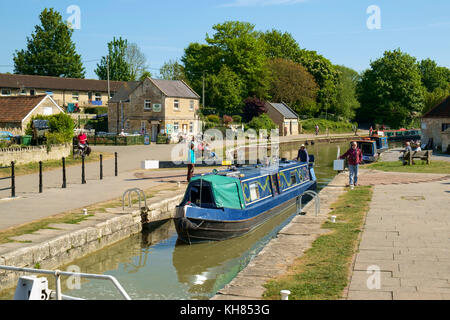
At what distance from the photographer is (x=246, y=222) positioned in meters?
14.6

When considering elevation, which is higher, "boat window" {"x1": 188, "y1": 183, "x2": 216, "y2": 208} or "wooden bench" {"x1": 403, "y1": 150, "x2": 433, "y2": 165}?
"wooden bench" {"x1": 403, "y1": 150, "x2": 433, "y2": 165}

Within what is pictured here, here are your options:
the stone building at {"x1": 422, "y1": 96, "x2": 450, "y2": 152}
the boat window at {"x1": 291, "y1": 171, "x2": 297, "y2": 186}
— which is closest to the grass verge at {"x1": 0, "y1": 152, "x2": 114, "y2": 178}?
the boat window at {"x1": 291, "y1": 171, "x2": 297, "y2": 186}

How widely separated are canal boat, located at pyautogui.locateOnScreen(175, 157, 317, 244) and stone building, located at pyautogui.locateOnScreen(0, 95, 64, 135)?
1773cm

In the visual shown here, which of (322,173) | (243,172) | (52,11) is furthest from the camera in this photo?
(52,11)

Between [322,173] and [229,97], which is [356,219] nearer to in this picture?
[322,173]

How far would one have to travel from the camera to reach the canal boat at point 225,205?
13476mm

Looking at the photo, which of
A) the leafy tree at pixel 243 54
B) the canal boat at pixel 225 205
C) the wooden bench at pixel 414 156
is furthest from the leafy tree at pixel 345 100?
the canal boat at pixel 225 205

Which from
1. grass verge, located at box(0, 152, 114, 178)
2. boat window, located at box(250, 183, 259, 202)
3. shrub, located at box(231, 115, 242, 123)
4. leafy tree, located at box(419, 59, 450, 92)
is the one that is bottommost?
boat window, located at box(250, 183, 259, 202)

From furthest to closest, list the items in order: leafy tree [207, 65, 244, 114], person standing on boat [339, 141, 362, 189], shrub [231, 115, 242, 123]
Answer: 1. leafy tree [207, 65, 244, 114]
2. shrub [231, 115, 242, 123]
3. person standing on boat [339, 141, 362, 189]

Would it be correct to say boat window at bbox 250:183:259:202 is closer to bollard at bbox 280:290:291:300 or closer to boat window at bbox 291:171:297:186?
boat window at bbox 291:171:297:186

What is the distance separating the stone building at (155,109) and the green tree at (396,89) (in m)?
42.7

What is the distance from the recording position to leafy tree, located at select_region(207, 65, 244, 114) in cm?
6066
